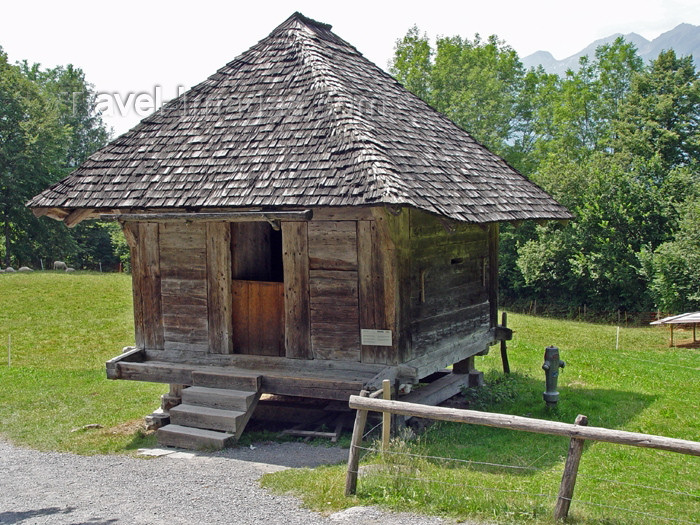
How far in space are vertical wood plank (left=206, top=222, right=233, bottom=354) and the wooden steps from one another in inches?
31.6

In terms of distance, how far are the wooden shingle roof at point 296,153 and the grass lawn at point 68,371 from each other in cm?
341

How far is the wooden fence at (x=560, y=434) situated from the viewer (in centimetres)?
566

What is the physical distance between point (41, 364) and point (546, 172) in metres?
26.5

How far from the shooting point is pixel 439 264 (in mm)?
10805

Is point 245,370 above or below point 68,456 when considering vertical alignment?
above

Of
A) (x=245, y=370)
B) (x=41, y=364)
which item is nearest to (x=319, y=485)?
(x=245, y=370)

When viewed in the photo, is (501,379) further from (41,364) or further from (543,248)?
(543,248)

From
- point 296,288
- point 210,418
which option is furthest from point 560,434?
point 210,418

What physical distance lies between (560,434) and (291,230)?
5.16 meters

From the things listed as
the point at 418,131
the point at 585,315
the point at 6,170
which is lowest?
the point at 585,315

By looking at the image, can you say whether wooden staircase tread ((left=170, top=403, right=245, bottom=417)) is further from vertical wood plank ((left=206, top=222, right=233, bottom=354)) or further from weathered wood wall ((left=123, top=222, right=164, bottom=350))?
weathered wood wall ((left=123, top=222, right=164, bottom=350))

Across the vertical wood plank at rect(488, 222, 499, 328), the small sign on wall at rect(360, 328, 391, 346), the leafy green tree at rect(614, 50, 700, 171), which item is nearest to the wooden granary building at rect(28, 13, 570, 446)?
the small sign on wall at rect(360, 328, 391, 346)

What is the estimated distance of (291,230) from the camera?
10.1m

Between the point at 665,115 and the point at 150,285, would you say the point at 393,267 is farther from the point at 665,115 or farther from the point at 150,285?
the point at 665,115
